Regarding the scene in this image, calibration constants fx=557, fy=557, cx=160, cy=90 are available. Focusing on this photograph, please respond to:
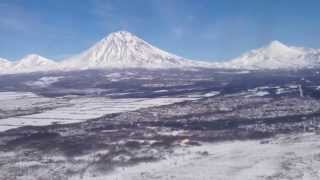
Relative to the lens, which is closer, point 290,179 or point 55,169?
point 290,179

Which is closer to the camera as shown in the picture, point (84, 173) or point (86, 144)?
point (84, 173)

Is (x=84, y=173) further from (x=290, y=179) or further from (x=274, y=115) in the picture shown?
(x=274, y=115)

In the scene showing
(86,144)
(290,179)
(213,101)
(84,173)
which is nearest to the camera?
(290,179)

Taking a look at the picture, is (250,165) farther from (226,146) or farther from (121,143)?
(121,143)

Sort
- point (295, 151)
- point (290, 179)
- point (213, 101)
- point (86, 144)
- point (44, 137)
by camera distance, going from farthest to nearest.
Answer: point (213, 101), point (44, 137), point (86, 144), point (295, 151), point (290, 179)

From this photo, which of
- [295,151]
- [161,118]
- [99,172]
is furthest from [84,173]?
[161,118]

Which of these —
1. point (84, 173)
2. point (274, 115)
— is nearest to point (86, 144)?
point (84, 173)
